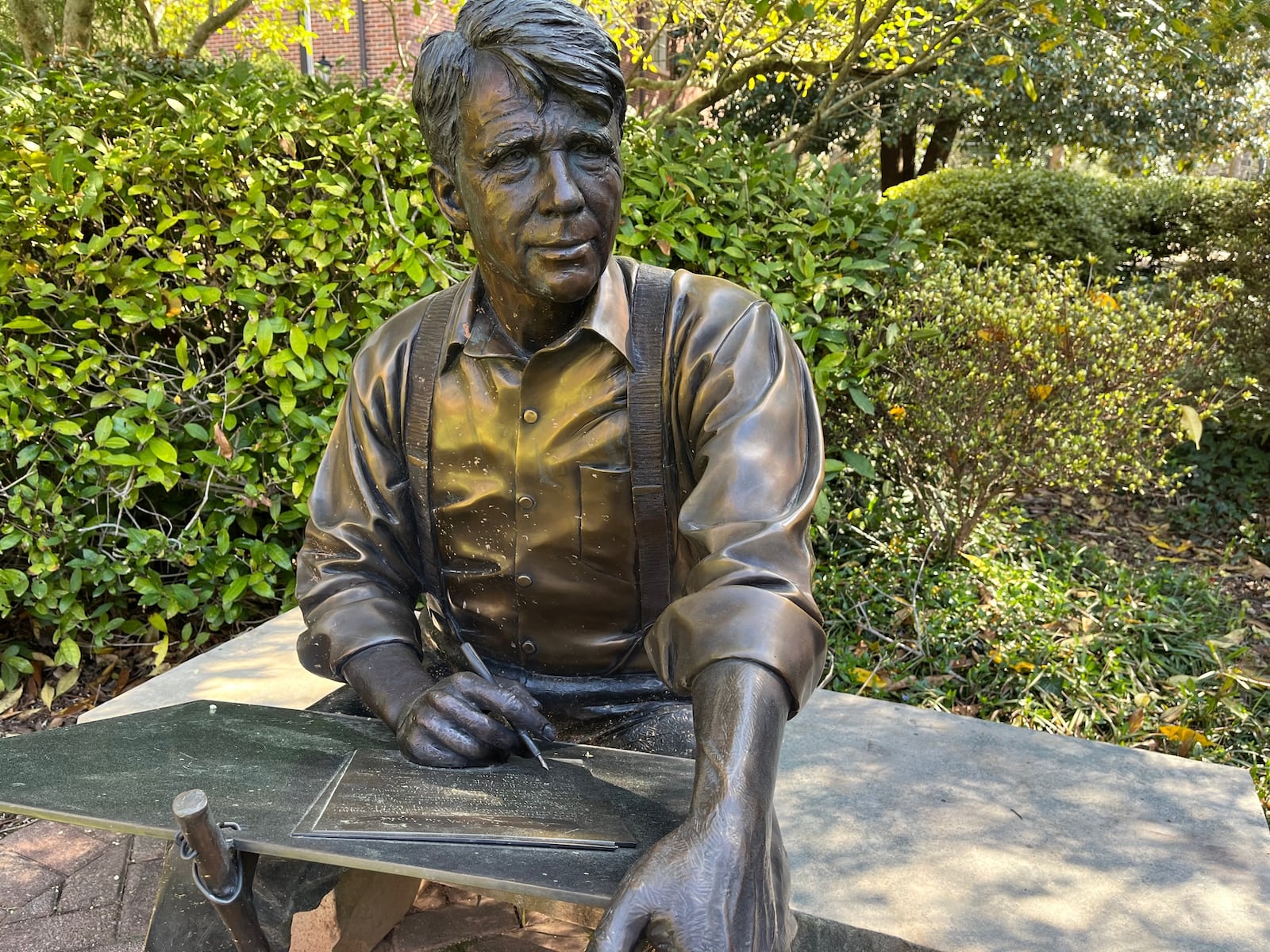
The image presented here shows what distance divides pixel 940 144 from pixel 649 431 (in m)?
14.6

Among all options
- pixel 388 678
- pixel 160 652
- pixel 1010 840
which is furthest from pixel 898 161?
pixel 388 678

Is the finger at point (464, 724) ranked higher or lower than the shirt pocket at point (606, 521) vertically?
lower

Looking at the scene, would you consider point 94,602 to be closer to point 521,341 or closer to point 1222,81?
point 521,341

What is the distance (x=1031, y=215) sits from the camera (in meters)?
8.93

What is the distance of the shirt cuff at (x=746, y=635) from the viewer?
1.42 m

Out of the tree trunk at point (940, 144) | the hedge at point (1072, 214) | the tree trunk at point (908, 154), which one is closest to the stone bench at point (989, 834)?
the hedge at point (1072, 214)

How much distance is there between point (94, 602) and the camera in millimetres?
4223

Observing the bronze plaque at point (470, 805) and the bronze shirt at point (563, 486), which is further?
the bronze shirt at point (563, 486)

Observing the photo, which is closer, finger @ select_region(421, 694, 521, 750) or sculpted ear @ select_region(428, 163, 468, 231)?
finger @ select_region(421, 694, 521, 750)

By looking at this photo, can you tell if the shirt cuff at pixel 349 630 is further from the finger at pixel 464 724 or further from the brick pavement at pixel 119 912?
the brick pavement at pixel 119 912

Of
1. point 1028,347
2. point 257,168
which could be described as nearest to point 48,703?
point 257,168

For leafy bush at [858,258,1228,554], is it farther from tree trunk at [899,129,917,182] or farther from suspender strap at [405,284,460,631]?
tree trunk at [899,129,917,182]

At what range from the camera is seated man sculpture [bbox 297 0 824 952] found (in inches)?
57.3

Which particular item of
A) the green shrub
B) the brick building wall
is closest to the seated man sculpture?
the green shrub
